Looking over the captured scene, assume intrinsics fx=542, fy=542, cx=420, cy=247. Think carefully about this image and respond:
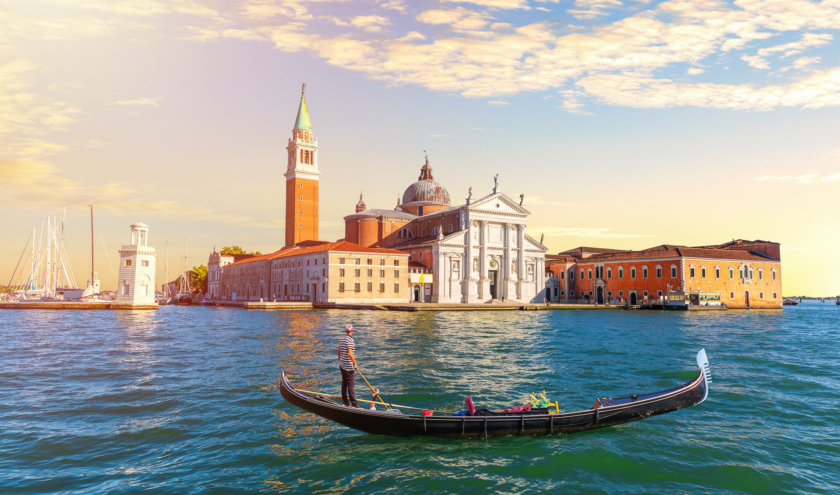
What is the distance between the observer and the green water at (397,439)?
9336 millimetres

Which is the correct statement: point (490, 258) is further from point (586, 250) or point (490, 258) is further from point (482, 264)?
point (586, 250)

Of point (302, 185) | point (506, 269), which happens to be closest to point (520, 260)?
point (506, 269)

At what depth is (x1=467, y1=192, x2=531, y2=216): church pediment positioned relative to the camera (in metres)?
67.3

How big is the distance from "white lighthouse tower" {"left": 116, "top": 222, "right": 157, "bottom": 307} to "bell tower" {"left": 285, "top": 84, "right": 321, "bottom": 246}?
23.0 m

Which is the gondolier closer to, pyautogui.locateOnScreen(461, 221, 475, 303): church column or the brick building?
pyautogui.locateOnScreen(461, 221, 475, 303): church column

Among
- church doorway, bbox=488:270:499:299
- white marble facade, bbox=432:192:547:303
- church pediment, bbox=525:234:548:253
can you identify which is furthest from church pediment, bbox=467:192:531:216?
church doorway, bbox=488:270:499:299

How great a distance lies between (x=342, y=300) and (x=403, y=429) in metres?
48.7

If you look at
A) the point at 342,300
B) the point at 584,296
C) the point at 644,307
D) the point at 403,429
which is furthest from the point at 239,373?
the point at 584,296

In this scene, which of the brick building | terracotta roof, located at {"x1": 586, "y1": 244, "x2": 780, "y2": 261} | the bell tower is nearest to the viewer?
the brick building

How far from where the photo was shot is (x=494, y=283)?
229 feet

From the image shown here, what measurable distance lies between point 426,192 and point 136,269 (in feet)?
136

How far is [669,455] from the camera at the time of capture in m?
10.6

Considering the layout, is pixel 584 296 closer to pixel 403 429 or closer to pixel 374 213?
pixel 374 213

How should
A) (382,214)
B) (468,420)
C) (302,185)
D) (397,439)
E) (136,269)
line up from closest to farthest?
(468,420)
(397,439)
(136,269)
(382,214)
(302,185)
